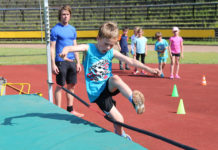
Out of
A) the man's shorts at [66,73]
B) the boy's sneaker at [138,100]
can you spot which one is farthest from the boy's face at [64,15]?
the boy's sneaker at [138,100]

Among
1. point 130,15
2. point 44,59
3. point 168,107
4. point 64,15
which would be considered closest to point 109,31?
point 64,15

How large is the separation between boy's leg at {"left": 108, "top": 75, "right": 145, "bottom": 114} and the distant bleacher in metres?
22.0

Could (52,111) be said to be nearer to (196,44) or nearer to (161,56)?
(161,56)

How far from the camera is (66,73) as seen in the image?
5.59m

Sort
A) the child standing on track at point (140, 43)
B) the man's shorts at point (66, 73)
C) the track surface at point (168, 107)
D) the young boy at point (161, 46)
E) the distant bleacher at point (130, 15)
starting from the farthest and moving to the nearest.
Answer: the distant bleacher at point (130, 15)
the child standing on track at point (140, 43)
the young boy at point (161, 46)
the man's shorts at point (66, 73)
the track surface at point (168, 107)

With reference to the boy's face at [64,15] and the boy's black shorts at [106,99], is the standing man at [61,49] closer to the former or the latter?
the boy's face at [64,15]

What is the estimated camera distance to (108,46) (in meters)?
3.77

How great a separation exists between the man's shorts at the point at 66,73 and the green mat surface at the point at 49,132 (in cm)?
59

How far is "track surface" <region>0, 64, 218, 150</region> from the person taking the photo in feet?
15.6

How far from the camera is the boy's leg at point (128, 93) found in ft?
11.2

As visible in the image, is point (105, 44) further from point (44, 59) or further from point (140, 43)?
point (44, 59)

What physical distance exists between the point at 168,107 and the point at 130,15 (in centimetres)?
2433

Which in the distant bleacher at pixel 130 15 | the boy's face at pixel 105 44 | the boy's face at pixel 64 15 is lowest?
the boy's face at pixel 105 44

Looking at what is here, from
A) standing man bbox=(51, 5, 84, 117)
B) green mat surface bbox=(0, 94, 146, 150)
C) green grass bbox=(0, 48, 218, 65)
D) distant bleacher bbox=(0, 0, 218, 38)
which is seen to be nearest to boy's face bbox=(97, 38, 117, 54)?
green mat surface bbox=(0, 94, 146, 150)
